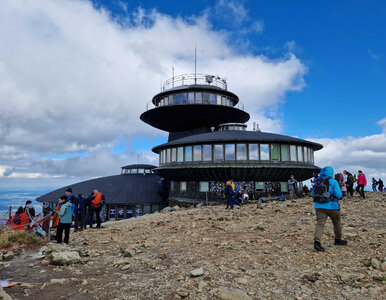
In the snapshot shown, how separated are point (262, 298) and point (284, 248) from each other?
3.27 m

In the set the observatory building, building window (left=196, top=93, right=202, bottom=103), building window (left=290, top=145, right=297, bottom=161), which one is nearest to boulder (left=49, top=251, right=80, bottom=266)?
the observatory building

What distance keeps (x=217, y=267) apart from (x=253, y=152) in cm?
1877

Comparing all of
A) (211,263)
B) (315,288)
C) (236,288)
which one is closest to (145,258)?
(211,263)

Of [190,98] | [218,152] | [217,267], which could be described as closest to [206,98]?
[190,98]

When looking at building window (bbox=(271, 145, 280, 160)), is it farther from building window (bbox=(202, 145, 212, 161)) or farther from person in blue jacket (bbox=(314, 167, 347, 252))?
person in blue jacket (bbox=(314, 167, 347, 252))

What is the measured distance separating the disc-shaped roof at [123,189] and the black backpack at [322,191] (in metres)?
30.6

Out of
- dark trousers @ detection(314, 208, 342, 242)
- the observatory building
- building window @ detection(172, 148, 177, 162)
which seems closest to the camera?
dark trousers @ detection(314, 208, 342, 242)

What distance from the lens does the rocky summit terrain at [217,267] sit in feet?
17.7

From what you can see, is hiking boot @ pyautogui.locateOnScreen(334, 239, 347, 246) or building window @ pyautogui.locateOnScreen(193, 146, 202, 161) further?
building window @ pyautogui.locateOnScreen(193, 146, 202, 161)

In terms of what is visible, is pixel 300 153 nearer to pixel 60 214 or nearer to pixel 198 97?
pixel 198 97

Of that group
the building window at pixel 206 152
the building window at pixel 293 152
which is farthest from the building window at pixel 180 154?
the building window at pixel 293 152

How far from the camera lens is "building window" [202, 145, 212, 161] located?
82.4ft

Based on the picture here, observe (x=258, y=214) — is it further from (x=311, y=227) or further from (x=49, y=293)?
(x=49, y=293)

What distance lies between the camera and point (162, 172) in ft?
94.7
